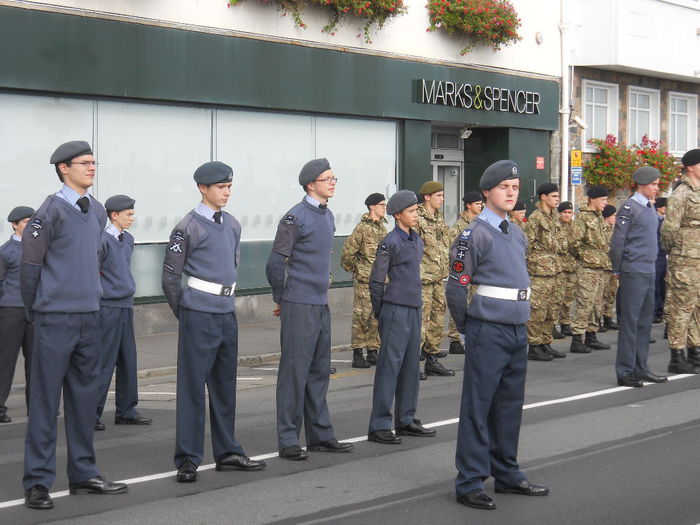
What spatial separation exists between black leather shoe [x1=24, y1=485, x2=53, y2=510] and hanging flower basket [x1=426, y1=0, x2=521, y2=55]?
15.7 meters

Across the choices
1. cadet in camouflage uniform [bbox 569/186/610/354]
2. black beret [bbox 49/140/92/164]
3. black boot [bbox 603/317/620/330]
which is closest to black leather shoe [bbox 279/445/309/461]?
black beret [bbox 49/140/92/164]

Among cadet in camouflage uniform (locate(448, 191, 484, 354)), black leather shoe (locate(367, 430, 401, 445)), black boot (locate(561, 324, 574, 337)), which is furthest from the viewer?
black boot (locate(561, 324, 574, 337))

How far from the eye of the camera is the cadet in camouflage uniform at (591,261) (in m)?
15.6

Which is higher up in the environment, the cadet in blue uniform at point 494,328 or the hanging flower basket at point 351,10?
the hanging flower basket at point 351,10

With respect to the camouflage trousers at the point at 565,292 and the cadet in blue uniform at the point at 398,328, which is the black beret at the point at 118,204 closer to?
the cadet in blue uniform at the point at 398,328

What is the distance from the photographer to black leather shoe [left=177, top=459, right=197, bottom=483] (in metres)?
7.88

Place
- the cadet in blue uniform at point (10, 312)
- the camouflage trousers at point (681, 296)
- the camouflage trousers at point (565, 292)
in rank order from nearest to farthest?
1. the cadet in blue uniform at point (10, 312)
2. the camouflage trousers at point (681, 296)
3. the camouflage trousers at point (565, 292)

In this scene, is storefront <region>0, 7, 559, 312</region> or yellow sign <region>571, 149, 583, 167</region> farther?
yellow sign <region>571, 149, 583, 167</region>

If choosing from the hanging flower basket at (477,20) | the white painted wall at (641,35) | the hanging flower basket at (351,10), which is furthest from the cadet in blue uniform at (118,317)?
the white painted wall at (641,35)

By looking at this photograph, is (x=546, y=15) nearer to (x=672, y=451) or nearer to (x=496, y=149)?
(x=496, y=149)

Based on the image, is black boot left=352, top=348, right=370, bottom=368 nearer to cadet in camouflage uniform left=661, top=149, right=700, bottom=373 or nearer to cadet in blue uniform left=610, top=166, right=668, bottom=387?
cadet in blue uniform left=610, top=166, right=668, bottom=387

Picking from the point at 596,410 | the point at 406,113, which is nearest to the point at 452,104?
the point at 406,113

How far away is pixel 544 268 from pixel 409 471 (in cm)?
730

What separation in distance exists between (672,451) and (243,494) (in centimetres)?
328
